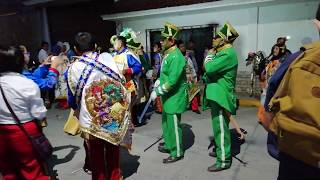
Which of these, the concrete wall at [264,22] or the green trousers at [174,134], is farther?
the concrete wall at [264,22]

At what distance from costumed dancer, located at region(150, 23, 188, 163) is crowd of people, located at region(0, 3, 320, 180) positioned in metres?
0.01

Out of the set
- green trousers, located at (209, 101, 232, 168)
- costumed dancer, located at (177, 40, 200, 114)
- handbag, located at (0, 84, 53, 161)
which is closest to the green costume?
green trousers, located at (209, 101, 232, 168)

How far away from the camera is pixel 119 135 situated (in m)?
3.30

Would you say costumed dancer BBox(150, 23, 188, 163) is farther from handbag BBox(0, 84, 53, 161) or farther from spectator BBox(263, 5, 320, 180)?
spectator BBox(263, 5, 320, 180)

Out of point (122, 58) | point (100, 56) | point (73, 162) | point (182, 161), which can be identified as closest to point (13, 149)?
point (100, 56)

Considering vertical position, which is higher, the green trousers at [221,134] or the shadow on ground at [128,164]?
the green trousers at [221,134]

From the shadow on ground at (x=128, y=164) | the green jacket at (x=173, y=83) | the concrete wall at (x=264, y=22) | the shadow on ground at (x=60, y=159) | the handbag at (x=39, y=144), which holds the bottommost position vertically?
the shadow on ground at (x=60, y=159)

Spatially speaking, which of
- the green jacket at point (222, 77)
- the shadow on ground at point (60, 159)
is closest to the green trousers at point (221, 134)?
the green jacket at point (222, 77)

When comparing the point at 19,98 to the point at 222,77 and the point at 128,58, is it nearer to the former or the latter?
the point at 222,77

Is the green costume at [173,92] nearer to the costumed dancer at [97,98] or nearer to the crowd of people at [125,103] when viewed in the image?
the crowd of people at [125,103]

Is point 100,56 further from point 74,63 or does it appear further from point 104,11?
point 104,11

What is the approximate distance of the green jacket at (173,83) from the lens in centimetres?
420

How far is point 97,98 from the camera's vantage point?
3.11 meters

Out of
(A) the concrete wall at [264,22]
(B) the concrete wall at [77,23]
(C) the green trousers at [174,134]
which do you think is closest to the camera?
(C) the green trousers at [174,134]
